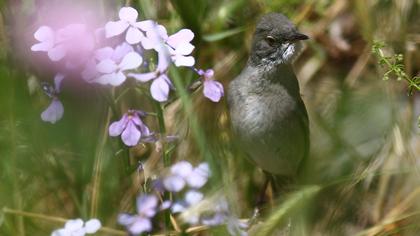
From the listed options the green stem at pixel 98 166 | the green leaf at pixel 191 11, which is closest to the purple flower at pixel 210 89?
the green stem at pixel 98 166

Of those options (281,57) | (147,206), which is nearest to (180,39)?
(147,206)

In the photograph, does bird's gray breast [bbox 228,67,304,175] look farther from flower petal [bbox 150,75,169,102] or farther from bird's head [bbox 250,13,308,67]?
flower petal [bbox 150,75,169,102]

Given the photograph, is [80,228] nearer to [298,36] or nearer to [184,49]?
[184,49]

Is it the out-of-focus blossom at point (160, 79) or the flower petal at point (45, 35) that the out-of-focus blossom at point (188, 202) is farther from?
the flower petal at point (45, 35)

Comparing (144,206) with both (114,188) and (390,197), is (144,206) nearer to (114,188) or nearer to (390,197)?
(114,188)

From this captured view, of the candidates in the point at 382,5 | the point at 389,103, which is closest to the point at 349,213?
the point at 389,103

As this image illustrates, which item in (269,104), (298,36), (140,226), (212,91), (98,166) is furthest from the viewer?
(269,104)
